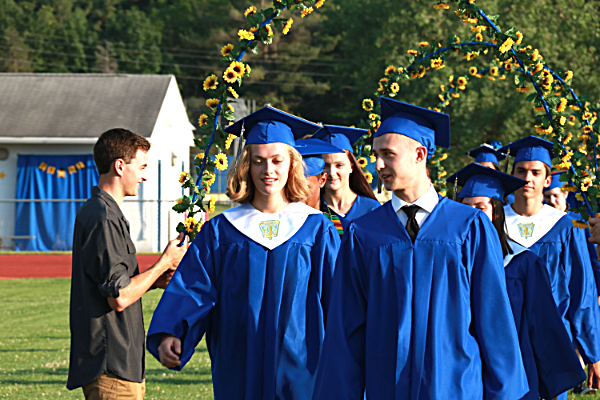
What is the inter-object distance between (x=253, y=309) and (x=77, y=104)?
23.7 m

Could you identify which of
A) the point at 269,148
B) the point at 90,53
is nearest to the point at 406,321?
the point at 269,148

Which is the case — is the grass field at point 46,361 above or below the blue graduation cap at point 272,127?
below

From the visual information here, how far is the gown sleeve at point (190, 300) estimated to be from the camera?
3818 millimetres

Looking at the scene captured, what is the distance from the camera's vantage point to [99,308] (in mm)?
3885

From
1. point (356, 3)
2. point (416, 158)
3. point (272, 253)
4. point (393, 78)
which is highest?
point (356, 3)

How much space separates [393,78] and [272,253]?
192 inches

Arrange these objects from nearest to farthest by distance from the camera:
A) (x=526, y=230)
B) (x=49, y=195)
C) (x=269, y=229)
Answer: (x=269, y=229) < (x=526, y=230) < (x=49, y=195)

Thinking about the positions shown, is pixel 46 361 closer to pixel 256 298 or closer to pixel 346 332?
pixel 256 298

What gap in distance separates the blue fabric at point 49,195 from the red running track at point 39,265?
40.0 inches

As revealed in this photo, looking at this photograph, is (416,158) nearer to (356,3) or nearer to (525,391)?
(525,391)

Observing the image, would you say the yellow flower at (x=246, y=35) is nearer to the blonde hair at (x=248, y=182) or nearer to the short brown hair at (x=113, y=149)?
the blonde hair at (x=248, y=182)

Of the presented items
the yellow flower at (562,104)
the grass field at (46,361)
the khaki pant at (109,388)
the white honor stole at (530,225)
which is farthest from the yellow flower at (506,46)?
the khaki pant at (109,388)

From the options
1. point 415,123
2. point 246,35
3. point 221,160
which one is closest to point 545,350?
point 415,123

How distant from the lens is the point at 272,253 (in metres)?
3.96
